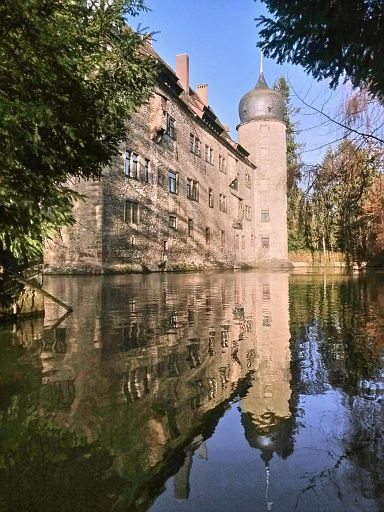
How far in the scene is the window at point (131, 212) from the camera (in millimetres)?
22859

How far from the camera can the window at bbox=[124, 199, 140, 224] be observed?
2286 cm

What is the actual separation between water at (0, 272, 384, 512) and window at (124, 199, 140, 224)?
18.0m

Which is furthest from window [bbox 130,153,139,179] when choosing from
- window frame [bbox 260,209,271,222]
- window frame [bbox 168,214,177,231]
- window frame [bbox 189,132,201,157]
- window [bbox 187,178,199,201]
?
window frame [bbox 260,209,271,222]

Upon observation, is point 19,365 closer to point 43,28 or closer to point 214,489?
point 214,489

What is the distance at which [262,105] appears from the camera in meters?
46.9

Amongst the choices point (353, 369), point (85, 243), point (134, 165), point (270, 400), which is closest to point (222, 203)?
point (134, 165)

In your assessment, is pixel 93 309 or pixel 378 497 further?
pixel 93 309

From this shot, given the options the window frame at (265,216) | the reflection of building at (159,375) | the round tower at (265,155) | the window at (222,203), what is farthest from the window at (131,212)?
the window frame at (265,216)

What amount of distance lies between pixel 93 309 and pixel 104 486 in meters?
5.84

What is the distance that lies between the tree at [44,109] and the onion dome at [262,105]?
42.5 metres

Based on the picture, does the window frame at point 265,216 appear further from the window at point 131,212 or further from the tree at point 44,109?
the tree at point 44,109

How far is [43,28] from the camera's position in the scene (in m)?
4.77

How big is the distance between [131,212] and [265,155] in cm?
2834

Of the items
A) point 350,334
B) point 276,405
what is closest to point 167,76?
point 350,334
